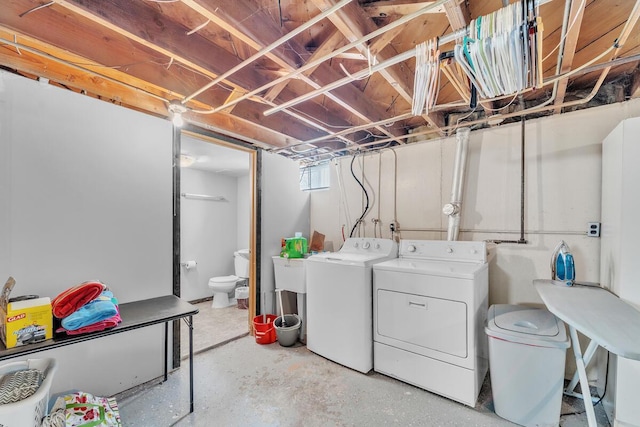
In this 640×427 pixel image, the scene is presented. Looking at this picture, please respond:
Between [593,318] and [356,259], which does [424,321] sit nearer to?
[356,259]

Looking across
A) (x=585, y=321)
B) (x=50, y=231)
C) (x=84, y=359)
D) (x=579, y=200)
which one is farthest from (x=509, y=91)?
(x=84, y=359)

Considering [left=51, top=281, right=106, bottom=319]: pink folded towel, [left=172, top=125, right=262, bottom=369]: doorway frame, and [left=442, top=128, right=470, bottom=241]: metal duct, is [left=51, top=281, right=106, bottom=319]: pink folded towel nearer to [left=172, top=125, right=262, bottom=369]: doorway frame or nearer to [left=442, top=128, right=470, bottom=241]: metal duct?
[left=172, top=125, right=262, bottom=369]: doorway frame

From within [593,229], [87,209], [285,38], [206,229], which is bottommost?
[206,229]

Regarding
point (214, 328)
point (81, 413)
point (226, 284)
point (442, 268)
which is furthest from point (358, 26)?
point (226, 284)

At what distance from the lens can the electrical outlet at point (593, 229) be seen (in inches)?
82.1

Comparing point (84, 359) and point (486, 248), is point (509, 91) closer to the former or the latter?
point (486, 248)

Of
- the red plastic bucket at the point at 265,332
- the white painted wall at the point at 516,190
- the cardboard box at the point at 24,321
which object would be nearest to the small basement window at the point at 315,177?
the white painted wall at the point at 516,190

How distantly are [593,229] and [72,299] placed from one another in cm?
353

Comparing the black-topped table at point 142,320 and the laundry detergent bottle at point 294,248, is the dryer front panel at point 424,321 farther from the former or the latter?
the black-topped table at point 142,320

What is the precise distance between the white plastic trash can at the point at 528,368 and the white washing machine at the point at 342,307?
934 millimetres

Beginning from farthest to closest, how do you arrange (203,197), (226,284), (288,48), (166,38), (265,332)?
(203,197)
(226,284)
(265,332)
(288,48)
(166,38)

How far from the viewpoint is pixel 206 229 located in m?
4.62

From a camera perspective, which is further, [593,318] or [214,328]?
[214,328]

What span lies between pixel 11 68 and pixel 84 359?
6.50 feet
